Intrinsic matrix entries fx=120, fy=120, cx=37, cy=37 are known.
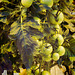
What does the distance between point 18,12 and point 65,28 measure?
0.31 metres

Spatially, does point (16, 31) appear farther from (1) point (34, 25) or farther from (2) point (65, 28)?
(2) point (65, 28)

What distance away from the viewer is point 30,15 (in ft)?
1.17

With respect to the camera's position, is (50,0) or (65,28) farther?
(65,28)

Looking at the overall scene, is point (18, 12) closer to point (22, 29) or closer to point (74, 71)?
point (22, 29)

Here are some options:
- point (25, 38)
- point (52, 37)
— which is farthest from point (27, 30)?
point (52, 37)

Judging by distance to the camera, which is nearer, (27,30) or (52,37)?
(27,30)

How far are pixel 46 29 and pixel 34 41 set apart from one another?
107mm

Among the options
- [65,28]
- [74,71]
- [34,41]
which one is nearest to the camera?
[34,41]

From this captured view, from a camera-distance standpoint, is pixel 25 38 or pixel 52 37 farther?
pixel 52 37

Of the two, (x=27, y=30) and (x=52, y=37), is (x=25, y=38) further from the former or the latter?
(x=52, y=37)

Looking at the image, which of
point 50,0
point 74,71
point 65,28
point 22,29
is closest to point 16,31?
point 22,29

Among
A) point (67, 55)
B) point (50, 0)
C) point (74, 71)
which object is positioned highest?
point (50, 0)

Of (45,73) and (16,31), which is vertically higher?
(16,31)

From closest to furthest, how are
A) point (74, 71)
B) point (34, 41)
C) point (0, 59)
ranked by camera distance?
point (34, 41) < point (0, 59) < point (74, 71)
